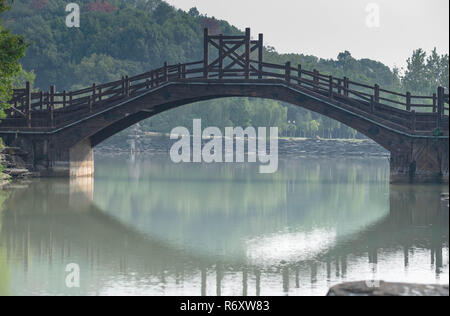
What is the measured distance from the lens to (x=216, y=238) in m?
23.8

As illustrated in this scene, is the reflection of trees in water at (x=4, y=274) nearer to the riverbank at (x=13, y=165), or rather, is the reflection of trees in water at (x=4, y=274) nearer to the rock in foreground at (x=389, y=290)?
the rock in foreground at (x=389, y=290)

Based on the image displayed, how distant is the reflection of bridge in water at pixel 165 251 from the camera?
1728 cm

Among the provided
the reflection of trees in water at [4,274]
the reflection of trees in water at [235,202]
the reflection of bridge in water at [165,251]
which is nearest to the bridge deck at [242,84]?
the reflection of trees in water at [235,202]

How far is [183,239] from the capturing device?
2347 centimetres

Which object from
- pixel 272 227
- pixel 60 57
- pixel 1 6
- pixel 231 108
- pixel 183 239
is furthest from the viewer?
pixel 60 57

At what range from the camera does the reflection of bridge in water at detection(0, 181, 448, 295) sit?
17281 mm

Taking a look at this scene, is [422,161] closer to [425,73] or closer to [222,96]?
[222,96]

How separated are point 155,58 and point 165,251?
135 m

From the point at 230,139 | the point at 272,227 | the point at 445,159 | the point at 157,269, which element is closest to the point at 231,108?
the point at 230,139

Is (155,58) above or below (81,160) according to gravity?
above

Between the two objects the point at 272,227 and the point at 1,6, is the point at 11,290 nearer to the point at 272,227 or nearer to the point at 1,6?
the point at 272,227

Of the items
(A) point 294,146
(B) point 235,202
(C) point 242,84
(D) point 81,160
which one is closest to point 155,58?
(A) point 294,146

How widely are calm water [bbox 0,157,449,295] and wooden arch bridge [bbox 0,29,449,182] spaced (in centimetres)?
272
